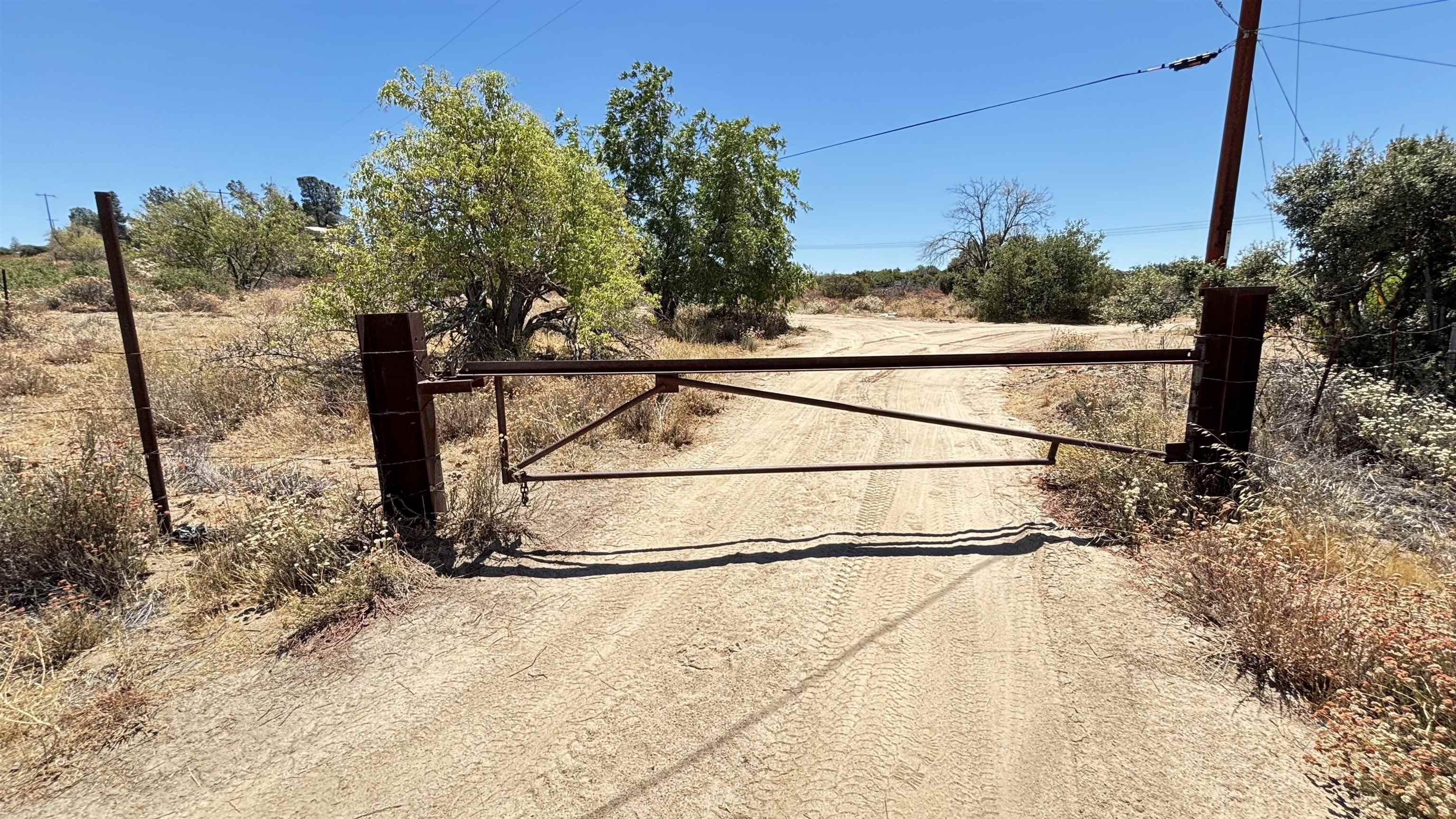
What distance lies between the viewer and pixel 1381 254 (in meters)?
7.08

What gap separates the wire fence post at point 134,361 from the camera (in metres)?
3.90

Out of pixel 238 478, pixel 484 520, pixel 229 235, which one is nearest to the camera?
pixel 484 520

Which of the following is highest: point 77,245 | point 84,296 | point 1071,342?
point 77,245

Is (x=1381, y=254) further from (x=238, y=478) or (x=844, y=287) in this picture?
(x=844, y=287)

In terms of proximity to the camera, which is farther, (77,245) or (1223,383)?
(77,245)

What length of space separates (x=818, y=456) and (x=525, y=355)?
6.33 m

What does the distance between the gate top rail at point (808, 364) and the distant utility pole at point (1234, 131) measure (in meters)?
7.65

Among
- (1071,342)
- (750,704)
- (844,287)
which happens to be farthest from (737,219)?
(844,287)

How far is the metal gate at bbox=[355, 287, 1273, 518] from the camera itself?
3730 mm

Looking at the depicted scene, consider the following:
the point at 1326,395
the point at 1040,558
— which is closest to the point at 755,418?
the point at 1040,558

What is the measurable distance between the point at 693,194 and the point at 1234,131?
12.3 m

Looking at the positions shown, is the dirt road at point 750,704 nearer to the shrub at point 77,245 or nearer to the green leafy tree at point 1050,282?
the green leafy tree at point 1050,282

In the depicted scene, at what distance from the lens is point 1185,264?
392 inches

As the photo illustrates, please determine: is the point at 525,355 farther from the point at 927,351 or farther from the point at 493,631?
the point at 927,351
